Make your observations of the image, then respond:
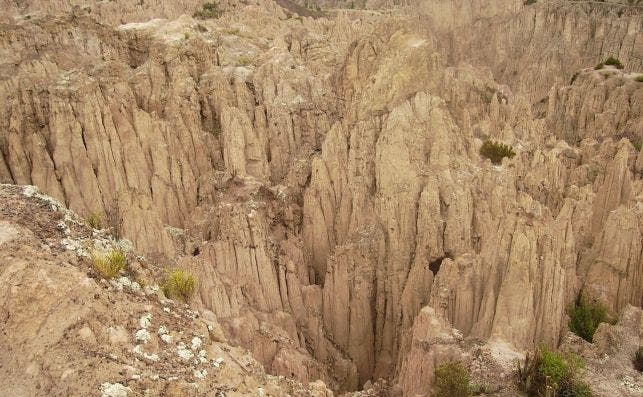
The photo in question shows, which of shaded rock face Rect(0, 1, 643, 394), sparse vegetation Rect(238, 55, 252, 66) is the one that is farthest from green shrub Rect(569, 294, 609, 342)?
sparse vegetation Rect(238, 55, 252, 66)

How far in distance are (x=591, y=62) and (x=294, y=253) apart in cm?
4395

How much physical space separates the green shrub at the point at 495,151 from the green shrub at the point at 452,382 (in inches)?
502

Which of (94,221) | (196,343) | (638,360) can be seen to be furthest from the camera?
(638,360)

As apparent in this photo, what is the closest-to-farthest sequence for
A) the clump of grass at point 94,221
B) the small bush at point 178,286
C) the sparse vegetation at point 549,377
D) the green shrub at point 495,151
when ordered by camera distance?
the small bush at point 178,286 < the clump of grass at point 94,221 < the sparse vegetation at point 549,377 < the green shrub at point 495,151

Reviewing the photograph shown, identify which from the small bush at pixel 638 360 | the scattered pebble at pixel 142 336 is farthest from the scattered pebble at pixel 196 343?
the small bush at pixel 638 360

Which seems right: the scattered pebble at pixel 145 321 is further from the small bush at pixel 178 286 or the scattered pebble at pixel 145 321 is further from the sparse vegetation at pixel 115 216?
the sparse vegetation at pixel 115 216

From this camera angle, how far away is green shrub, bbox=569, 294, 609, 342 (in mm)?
14258

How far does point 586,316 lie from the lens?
14.9 metres

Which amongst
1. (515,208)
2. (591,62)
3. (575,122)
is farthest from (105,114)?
(591,62)

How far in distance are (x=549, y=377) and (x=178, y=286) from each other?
22.6 ft

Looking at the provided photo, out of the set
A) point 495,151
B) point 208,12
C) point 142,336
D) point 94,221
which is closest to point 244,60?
point 495,151

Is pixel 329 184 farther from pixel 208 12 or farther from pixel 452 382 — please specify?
pixel 208 12

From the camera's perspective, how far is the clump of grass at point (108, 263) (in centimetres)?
632

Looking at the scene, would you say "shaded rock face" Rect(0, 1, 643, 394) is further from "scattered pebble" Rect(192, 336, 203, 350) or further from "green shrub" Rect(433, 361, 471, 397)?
"scattered pebble" Rect(192, 336, 203, 350)
